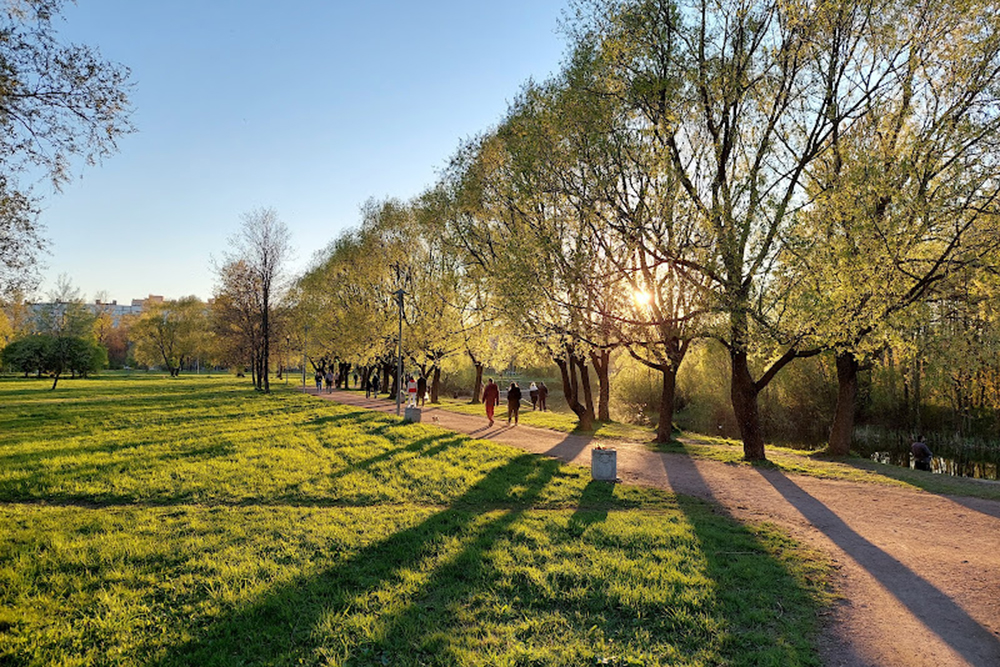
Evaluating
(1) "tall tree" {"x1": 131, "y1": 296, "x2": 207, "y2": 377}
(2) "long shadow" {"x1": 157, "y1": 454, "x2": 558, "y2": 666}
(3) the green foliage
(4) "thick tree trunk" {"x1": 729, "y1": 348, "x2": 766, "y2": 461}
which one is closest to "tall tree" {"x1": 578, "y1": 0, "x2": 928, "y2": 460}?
(4) "thick tree trunk" {"x1": 729, "y1": 348, "x2": 766, "y2": 461}

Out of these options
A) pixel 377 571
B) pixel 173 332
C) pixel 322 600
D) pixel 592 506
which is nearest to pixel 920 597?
pixel 592 506

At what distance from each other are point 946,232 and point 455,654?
1528 cm

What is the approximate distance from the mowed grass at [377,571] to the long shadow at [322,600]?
0.07ft

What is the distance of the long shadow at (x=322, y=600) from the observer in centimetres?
428

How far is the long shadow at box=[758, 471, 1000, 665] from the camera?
4.70 meters

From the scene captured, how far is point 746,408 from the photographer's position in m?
15.0

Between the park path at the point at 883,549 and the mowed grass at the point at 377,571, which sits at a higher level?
the mowed grass at the point at 377,571

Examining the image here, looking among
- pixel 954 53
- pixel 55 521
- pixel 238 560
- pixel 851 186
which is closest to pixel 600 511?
pixel 238 560

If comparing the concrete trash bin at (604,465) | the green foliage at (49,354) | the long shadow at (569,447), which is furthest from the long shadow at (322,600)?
the green foliage at (49,354)

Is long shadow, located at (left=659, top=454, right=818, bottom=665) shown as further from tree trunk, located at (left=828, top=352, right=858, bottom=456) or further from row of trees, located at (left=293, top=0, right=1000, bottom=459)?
tree trunk, located at (left=828, top=352, right=858, bottom=456)

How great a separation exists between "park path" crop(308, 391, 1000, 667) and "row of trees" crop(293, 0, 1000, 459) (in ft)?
11.2

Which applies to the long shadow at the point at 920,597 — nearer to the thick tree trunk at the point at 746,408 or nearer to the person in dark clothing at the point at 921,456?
the thick tree trunk at the point at 746,408

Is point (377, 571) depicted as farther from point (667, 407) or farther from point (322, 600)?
point (667, 407)

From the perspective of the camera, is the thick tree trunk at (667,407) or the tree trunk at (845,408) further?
the thick tree trunk at (667,407)
